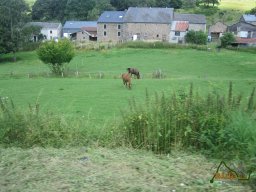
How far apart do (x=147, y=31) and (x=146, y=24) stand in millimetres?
1296

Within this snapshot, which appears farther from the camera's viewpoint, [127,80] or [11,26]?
[11,26]

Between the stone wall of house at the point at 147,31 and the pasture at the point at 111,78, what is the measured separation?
53.8ft

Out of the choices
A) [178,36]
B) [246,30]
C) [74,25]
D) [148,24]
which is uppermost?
[74,25]

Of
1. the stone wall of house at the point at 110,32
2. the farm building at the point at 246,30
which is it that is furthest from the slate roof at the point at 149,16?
the farm building at the point at 246,30

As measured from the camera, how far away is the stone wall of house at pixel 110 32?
69.7 metres

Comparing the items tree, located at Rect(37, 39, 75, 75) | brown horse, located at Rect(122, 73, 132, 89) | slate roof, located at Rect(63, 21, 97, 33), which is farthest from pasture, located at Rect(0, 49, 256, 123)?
slate roof, located at Rect(63, 21, 97, 33)

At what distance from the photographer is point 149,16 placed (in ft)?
221

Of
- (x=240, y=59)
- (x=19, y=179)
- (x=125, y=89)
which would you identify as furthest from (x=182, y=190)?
(x=240, y=59)

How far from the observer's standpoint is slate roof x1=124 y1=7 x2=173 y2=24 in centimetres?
6669

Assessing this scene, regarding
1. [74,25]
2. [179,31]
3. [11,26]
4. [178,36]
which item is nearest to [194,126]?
[11,26]

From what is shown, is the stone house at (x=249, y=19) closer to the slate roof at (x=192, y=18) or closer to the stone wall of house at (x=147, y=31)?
the slate roof at (x=192, y=18)

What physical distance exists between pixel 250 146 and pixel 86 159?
2305 mm

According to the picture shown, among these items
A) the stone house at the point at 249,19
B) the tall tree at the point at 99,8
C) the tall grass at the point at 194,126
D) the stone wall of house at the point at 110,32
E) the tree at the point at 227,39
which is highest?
the tall tree at the point at 99,8
